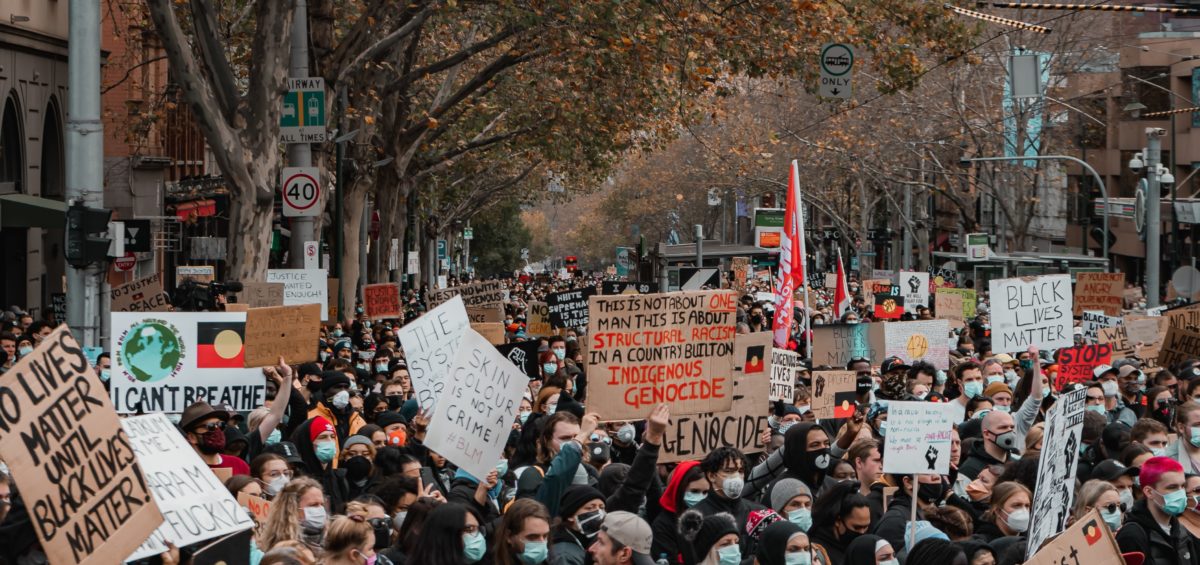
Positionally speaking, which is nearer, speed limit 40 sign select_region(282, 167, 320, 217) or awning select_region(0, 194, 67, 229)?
speed limit 40 sign select_region(282, 167, 320, 217)

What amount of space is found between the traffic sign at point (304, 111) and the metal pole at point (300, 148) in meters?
0.74

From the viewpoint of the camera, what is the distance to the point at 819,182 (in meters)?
58.5

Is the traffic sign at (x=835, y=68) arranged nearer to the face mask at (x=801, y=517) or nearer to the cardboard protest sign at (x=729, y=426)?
the cardboard protest sign at (x=729, y=426)

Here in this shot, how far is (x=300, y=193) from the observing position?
2194cm

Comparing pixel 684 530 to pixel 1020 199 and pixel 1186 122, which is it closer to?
pixel 1020 199

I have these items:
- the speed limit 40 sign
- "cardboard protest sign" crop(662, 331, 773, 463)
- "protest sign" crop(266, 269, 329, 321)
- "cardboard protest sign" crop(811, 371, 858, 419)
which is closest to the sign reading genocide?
"cardboard protest sign" crop(662, 331, 773, 463)

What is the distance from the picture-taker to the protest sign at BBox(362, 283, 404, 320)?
2575cm

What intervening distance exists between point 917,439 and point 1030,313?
712 cm

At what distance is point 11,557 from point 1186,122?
5580 cm

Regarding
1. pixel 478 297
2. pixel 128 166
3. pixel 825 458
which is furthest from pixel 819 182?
pixel 825 458

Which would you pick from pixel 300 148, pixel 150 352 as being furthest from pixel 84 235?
pixel 300 148

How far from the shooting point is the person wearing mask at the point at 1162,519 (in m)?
7.91

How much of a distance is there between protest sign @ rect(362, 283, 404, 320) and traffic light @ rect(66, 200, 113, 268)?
1118cm

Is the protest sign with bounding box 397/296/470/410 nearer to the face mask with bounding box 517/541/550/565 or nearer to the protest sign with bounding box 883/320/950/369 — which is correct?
the face mask with bounding box 517/541/550/565
